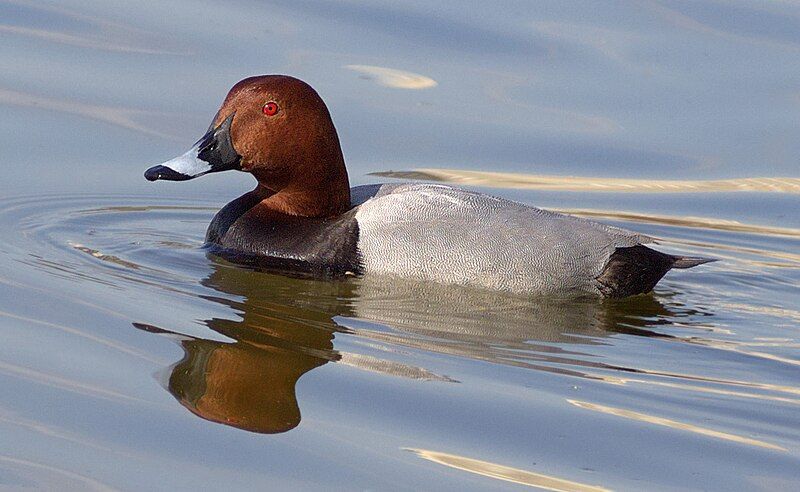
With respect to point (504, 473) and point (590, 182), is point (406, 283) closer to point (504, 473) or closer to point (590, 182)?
point (504, 473)

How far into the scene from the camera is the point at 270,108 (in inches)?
263

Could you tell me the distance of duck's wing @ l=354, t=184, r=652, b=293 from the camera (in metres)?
6.37

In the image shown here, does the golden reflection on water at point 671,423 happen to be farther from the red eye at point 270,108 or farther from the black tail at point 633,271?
the red eye at point 270,108

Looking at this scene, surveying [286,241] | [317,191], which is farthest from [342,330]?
[317,191]

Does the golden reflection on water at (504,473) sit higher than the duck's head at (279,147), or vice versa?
the duck's head at (279,147)

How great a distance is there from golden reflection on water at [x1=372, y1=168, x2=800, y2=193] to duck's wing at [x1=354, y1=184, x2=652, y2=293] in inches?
77.2

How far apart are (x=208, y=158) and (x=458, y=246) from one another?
4.22 ft

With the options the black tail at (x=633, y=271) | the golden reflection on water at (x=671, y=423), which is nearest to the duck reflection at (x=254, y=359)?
the golden reflection on water at (x=671, y=423)

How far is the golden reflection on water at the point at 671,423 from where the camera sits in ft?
15.1

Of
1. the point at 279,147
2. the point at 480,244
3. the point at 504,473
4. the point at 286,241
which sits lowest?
the point at 504,473

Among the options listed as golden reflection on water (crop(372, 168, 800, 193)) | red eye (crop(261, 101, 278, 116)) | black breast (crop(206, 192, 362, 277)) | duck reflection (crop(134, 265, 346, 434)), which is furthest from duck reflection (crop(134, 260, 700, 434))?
golden reflection on water (crop(372, 168, 800, 193))

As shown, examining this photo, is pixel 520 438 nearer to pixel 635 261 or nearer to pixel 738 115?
pixel 635 261

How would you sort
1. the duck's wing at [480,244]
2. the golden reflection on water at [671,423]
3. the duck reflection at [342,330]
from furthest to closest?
the duck's wing at [480,244] < the duck reflection at [342,330] < the golden reflection on water at [671,423]

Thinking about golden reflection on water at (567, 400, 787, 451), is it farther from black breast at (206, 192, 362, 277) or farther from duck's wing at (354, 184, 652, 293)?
black breast at (206, 192, 362, 277)
